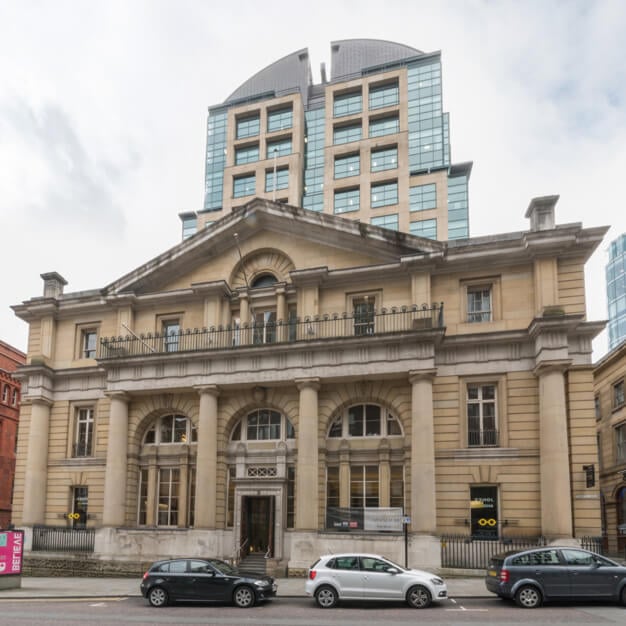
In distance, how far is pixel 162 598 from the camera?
1916 centimetres

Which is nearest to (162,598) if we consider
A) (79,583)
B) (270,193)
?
(79,583)

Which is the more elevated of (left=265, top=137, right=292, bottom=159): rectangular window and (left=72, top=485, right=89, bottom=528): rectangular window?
(left=265, top=137, right=292, bottom=159): rectangular window

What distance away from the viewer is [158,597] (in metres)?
19.2

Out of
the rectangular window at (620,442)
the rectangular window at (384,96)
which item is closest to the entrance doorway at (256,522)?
the rectangular window at (620,442)

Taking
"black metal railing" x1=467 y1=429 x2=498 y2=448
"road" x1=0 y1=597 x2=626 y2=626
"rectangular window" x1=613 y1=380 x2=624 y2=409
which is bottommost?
"road" x1=0 y1=597 x2=626 y2=626

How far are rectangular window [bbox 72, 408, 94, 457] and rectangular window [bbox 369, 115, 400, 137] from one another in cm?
5039

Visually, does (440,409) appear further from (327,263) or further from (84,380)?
(84,380)

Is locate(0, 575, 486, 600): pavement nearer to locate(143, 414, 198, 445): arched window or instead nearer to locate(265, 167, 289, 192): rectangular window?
locate(143, 414, 198, 445): arched window

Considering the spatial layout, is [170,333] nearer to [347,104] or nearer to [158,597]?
[158,597]

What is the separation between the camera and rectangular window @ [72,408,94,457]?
31953 millimetres

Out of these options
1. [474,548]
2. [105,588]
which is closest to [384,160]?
[474,548]

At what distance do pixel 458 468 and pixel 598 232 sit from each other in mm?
10639

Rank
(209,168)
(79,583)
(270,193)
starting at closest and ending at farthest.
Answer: (79,583)
(270,193)
(209,168)

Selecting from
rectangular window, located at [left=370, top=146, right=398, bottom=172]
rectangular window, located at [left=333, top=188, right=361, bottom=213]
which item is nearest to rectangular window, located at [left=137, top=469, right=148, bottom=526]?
rectangular window, located at [left=333, top=188, right=361, bottom=213]
